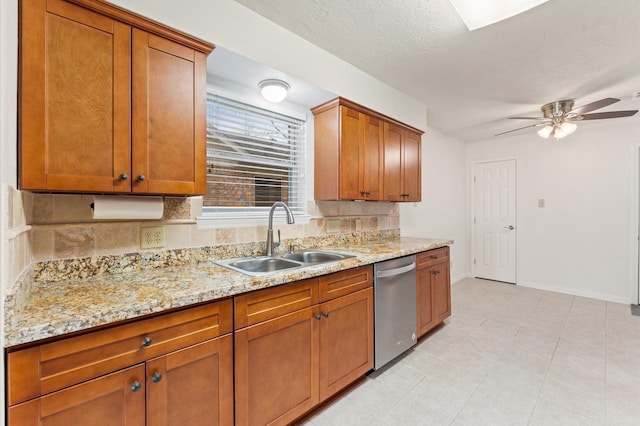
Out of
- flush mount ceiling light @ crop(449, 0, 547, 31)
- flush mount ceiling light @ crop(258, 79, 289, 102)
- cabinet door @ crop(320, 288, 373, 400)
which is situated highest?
flush mount ceiling light @ crop(449, 0, 547, 31)

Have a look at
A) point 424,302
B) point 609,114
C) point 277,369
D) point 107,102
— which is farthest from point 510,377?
point 107,102

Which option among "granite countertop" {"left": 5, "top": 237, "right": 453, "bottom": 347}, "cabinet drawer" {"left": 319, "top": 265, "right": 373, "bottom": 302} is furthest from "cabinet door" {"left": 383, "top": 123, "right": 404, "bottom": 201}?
"granite countertop" {"left": 5, "top": 237, "right": 453, "bottom": 347}

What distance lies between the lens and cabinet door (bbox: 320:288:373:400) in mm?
1705

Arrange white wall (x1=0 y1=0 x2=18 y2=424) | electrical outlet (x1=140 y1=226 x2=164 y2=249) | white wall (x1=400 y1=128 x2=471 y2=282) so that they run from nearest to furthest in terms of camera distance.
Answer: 1. white wall (x1=0 y1=0 x2=18 y2=424)
2. electrical outlet (x1=140 y1=226 x2=164 y2=249)
3. white wall (x1=400 y1=128 x2=471 y2=282)

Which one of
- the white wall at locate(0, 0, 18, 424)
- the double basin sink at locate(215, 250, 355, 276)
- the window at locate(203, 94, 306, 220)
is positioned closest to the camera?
the white wall at locate(0, 0, 18, 424)

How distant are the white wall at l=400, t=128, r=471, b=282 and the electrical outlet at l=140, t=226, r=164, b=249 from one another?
2.79m

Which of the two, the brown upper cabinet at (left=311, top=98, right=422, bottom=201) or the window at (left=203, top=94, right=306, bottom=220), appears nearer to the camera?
the window at (left=203, top=94, right=306, bottom=220)

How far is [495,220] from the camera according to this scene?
15.6 ft

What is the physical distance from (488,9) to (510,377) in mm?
2535

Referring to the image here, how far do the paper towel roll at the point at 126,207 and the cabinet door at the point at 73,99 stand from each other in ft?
0.50

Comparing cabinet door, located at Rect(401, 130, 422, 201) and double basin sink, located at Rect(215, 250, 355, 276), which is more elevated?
cabinet door, located at Rect(401, 130, 422, 201)

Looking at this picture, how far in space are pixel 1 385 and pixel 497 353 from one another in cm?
301

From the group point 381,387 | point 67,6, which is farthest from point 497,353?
point 67,6

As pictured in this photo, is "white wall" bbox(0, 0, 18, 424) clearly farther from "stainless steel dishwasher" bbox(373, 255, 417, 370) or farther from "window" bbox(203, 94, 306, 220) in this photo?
"stainless steel dishwasher" bbox(373, 255, 417, 370)
